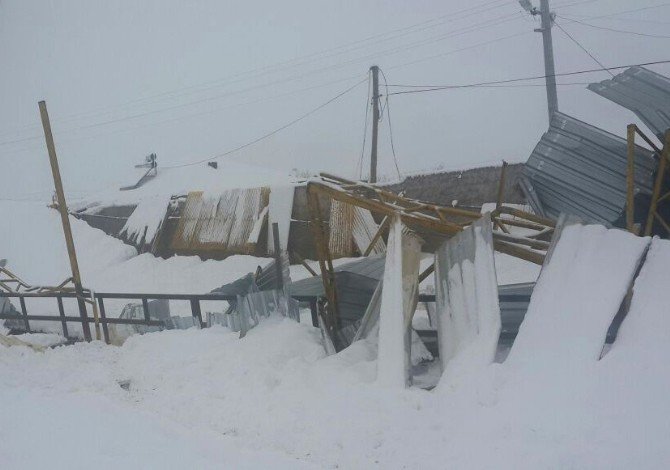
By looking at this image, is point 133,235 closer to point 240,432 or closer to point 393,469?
point 240,432

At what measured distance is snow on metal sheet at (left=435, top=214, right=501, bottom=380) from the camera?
3416 mm

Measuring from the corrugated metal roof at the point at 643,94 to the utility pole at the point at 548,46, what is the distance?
19.9ft

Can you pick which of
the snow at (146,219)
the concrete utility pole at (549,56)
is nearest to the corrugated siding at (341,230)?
the snow at (146,219)

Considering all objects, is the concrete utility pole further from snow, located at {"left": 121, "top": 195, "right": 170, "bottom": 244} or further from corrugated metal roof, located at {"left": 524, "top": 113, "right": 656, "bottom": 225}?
snow, located at {"left": 121, "top": 195, "right": 170, "bottom": 244}

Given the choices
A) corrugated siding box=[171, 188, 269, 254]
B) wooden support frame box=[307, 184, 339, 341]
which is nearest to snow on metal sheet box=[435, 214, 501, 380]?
wooden support frame box=[307, 184, 339, 341]

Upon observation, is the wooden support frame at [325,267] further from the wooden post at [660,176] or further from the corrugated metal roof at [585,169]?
the corrugated metal roof at [585,169]

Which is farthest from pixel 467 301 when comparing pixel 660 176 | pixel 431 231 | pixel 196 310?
pixel 660 176

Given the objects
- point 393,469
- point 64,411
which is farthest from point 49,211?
point 393,469

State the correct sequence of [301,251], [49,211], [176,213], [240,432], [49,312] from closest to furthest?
[240,432] < [49,312] < [301,251] < [176,213] < [49,211]

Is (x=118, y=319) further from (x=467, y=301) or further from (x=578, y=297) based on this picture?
(x=578, y=297)

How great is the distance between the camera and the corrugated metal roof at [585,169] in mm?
7586

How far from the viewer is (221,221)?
14547 millimetres

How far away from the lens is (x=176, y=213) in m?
15.5

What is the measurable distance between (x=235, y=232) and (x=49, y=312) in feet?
17.5
